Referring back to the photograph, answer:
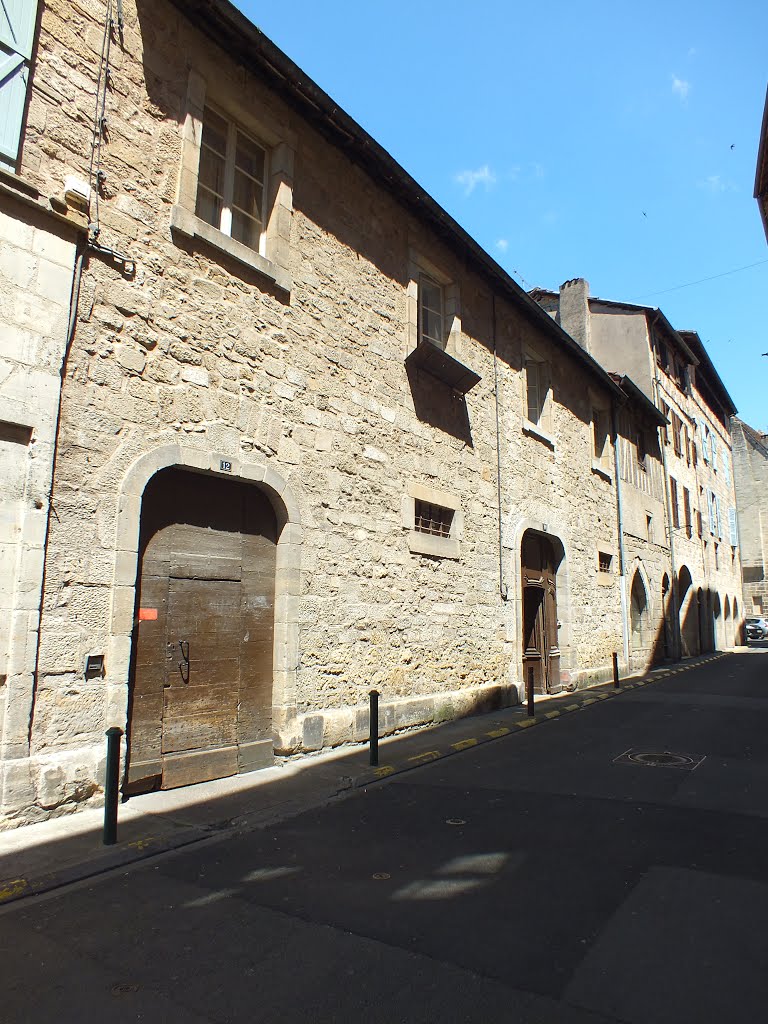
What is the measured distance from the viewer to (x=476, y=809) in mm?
4973

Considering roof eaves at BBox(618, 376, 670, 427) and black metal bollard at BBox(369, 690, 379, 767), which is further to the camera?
roof eaves at BBox(618, 376, 670, 427)

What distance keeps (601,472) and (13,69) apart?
13.1m

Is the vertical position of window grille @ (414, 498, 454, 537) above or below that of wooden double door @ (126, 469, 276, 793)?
above

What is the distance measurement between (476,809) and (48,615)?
3446 mm

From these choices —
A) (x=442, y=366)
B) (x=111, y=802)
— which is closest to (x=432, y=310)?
(x=442, y=366)

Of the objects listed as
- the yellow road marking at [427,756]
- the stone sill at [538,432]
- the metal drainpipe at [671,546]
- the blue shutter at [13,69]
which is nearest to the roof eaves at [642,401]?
the metal drainpipe at [671,546]

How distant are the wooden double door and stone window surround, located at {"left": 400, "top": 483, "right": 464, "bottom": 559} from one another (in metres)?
2.26

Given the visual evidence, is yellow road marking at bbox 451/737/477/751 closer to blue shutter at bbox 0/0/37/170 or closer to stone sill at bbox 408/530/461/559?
stone sill at bbox 408/530/461/559

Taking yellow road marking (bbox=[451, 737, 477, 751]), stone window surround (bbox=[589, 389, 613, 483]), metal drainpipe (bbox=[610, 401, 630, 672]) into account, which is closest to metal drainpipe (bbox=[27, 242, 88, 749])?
yellow road marking (bbox=[451, 737, 477, 751])

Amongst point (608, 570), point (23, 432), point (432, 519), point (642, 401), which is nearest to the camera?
point (23, 432)

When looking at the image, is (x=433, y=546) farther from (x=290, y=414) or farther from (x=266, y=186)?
(x=266, y=186)

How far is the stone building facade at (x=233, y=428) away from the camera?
501cm

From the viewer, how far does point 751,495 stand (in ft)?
120

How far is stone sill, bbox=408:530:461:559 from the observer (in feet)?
28.1
